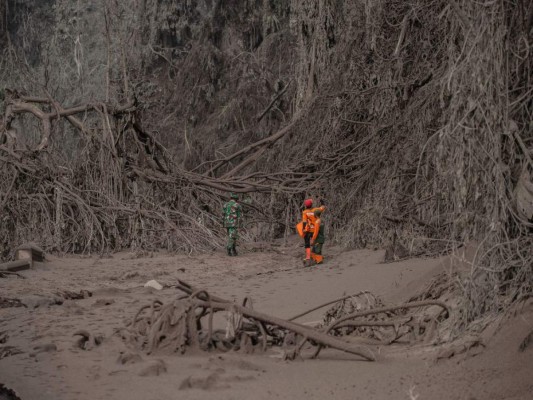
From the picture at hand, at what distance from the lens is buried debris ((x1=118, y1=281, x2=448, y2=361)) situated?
7.34 metres

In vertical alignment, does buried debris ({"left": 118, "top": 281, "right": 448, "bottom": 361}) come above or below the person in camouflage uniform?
above

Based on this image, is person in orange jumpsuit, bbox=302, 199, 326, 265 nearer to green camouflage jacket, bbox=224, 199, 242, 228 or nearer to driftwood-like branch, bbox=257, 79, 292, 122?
green camouflage jacket, bbox=224, 199, 242, 228

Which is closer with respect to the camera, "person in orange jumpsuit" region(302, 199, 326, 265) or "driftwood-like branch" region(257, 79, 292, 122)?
"person in orange jumpsuit" region(302, 199, 326, 265)

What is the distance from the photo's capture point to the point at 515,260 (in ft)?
22.4

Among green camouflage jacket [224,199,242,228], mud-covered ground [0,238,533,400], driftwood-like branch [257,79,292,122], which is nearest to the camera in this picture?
mud-covered ground [0,238,533,400]

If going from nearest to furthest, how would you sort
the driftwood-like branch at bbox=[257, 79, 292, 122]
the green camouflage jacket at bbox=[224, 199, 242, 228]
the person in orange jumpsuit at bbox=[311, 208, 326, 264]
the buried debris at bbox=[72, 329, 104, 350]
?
the buried debris at bbox=[72, 329, 104, 350], the person in orange jumpsuit at bbox=[311, 208, 326, 264], the green camouflage jacket at bbox=[224, 199, 242, 228], the driftwood-like branch at bbox=[257, 79, 292, 122]

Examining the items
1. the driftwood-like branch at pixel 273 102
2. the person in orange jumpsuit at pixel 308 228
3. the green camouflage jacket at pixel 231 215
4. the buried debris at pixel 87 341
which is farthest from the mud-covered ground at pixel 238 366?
the driftwood-like branch at pixel 273 102

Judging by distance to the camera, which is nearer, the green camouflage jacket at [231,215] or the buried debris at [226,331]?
the buried debris at [226,331]

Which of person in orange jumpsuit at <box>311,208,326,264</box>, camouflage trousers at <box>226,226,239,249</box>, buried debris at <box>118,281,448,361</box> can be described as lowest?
camouflage trousers at <box>226,226,239,249</box>

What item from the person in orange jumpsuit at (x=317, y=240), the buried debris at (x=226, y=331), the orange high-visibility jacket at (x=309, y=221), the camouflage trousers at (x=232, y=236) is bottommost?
the camouflage trousers at (x=232, y=236)

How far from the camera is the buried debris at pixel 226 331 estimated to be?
7.34m

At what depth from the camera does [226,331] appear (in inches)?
298

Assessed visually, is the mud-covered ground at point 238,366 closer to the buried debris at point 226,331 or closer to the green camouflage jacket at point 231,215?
the buried debris at point 226,331

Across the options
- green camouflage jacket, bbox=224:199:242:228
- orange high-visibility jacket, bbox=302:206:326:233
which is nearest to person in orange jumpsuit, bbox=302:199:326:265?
orange high-visibility jacket, bbox=302:206:326:233
